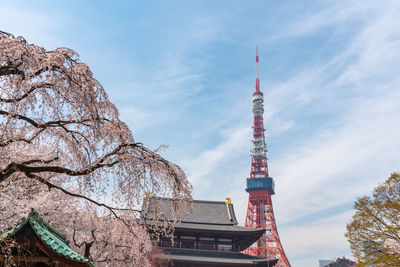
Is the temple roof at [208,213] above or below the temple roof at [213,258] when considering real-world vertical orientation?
above

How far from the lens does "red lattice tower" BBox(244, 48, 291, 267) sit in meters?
52.7

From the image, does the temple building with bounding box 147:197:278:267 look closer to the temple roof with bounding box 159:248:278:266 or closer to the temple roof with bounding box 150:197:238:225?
the temple roof with bounding box 159:248:278:266

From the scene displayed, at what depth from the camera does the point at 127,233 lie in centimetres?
702

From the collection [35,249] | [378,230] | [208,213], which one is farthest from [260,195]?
[35,249]

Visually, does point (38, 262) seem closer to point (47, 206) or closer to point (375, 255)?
point (47, 206)

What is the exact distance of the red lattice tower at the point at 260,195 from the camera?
52.7 m

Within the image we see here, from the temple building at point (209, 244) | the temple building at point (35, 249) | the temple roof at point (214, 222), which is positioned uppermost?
the temple roof at point (214, 222)

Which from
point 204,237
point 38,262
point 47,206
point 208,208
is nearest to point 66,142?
point 38,262

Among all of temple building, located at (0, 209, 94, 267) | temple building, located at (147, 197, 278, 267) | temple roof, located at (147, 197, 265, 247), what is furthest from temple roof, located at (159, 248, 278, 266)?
temple building, located at (0, 209, 94, 267)

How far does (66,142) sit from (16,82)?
5.38 ft

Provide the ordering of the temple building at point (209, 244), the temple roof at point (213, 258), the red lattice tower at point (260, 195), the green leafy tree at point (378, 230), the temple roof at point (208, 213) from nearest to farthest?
the green leafy tree at point (378, 230)
the temple roof at point (213, 258)
the temple building at point (209, 244)
the temple roof at point (208, 213)
the red lattice tower at point (260, 195)

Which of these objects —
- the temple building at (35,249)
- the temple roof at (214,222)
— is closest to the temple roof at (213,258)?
the temple roof at (214,222)

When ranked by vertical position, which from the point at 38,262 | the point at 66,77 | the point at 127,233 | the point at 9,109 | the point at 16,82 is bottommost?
the point at 38,262

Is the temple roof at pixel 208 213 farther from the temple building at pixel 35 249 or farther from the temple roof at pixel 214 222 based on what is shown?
the temple building at pixel 35 249
